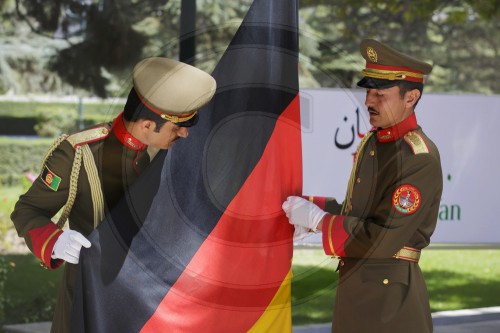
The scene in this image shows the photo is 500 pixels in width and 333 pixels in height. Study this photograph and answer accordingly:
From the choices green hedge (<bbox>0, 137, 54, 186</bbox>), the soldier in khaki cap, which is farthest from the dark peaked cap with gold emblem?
green hedge (<bbox>0, 137, 54, 186</bbox>)

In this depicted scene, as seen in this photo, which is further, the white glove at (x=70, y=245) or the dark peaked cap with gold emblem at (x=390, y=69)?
the dark peaked cap with gold emblem at (x=390, y=69)

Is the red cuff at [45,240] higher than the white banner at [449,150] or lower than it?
higher

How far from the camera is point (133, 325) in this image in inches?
139

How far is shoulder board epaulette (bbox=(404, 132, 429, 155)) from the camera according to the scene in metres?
3.90

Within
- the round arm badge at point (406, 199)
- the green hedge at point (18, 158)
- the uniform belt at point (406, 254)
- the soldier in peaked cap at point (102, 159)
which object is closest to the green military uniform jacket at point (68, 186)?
the soldier in peaked cap at point (102, 159)

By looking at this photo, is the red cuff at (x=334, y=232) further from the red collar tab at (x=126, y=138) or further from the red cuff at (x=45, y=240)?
the red cuff at (x=45, y=240)

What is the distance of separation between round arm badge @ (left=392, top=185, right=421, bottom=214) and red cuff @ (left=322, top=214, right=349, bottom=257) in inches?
8.5

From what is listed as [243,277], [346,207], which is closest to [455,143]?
[346,207]

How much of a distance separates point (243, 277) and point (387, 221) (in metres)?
0.56

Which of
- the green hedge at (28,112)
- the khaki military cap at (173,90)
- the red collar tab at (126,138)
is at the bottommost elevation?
the green hedge at (28,112)

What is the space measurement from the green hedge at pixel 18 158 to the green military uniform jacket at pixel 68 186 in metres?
11.1

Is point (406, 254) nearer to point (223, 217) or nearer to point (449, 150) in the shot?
point (223, 217)

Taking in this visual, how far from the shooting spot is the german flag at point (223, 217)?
3.51 meters

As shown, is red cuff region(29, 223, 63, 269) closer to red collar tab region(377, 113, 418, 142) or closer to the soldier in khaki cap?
the soldier in khaki cap
